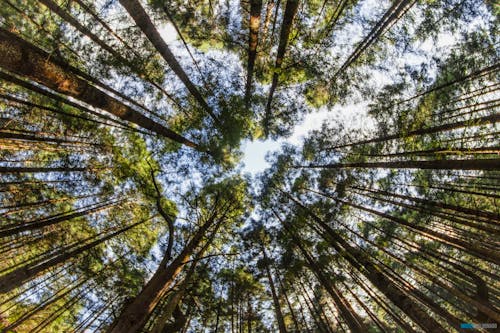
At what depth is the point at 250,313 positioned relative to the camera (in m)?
10.7

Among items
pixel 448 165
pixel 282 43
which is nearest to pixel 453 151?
pixel 448 165

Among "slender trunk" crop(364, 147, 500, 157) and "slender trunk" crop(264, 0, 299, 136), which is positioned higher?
"slender trunk" crop(264, 0, 299, 136)

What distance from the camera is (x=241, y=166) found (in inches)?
579

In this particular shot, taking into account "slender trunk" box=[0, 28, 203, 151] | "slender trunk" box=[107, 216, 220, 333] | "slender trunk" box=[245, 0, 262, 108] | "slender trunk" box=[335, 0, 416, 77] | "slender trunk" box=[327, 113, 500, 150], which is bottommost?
"slender trunk" box=[107, 216, 220, 333]

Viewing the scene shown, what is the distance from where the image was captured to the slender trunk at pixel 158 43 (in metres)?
7.38

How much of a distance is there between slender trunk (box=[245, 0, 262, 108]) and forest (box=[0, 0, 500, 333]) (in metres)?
0.07

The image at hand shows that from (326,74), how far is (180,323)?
34.0ft

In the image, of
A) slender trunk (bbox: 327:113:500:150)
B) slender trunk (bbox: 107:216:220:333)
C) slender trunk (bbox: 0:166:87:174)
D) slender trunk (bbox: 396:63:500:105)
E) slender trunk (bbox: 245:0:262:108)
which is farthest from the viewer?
slender trunk (bbox: 245:0:262:108)

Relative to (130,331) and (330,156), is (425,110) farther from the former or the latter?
(130,331)

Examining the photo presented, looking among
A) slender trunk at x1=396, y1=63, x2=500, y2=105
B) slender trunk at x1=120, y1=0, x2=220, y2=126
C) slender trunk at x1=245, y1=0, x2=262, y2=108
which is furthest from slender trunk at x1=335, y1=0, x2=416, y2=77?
slender trunk at x1=120, y1=0, x2=220, y2=126

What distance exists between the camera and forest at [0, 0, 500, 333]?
7.59 meters

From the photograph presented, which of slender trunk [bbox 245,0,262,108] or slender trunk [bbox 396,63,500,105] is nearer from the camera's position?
slender trunk [bbox 396,63,500,105]

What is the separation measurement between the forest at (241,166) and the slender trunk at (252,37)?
0.24 ft

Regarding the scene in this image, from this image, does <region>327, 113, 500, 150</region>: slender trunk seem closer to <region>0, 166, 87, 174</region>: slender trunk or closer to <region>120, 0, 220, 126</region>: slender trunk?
<region>120, 0, 220, 126</region>: slender trunk
